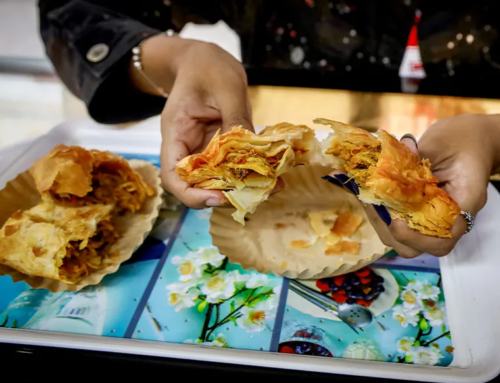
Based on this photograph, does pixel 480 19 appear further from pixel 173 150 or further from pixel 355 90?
pixel 173 150

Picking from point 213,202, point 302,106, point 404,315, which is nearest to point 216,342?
point 213,202

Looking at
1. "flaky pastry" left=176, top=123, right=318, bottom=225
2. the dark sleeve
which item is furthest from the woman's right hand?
the dark sleeve

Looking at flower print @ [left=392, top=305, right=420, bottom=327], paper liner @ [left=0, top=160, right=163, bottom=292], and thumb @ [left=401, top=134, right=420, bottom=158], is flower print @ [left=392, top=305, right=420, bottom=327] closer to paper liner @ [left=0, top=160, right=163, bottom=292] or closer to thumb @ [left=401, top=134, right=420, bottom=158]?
thumb @ [left=401, top=134, right=420, bottom=158]

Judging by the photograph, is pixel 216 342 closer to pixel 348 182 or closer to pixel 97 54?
pixel 348 182

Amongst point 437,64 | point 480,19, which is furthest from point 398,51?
point 480,19

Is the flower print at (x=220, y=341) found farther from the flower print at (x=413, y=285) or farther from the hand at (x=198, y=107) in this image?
the flower print at (x=413, y=285)
